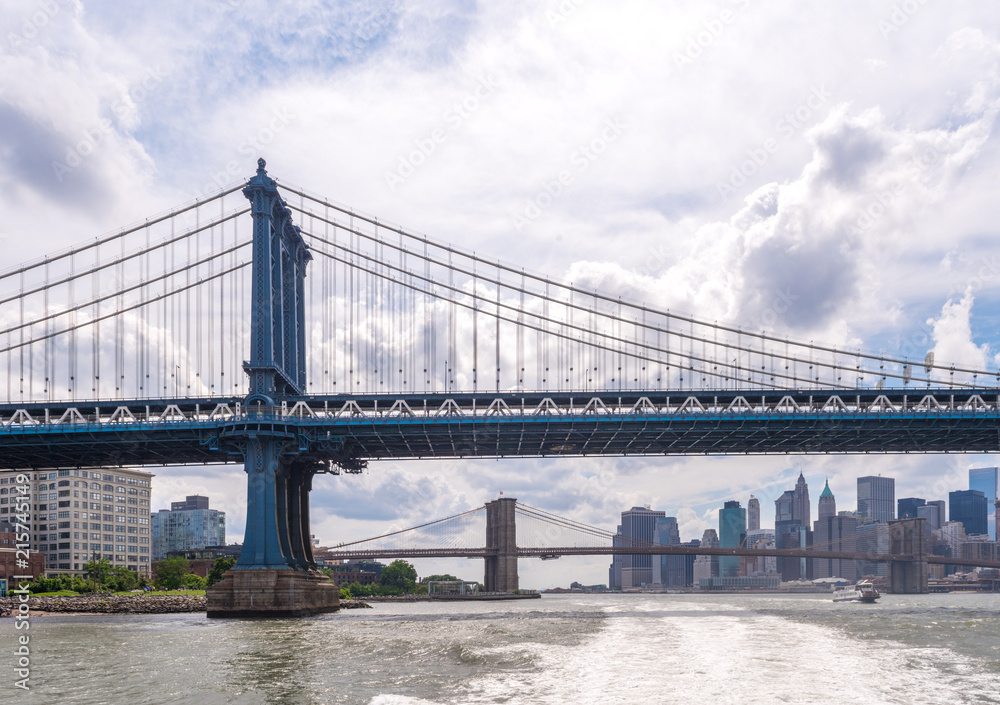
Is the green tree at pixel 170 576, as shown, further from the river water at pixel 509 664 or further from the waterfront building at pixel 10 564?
the river water at pixel 509 664

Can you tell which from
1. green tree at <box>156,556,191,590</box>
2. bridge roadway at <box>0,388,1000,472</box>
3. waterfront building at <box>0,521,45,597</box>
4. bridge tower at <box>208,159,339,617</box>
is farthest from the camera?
green tree at <box>156,556,191,590</box>

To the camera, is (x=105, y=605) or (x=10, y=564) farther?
(x=10, y=564)

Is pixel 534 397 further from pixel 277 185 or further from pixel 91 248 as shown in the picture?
pixel 91 248

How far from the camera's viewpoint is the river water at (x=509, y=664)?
32.3m

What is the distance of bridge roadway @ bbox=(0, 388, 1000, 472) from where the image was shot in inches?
3317

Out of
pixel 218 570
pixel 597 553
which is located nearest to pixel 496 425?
pixel 218 570

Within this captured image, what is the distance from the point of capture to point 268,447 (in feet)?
259

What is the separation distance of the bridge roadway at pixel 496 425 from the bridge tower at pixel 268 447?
92cm

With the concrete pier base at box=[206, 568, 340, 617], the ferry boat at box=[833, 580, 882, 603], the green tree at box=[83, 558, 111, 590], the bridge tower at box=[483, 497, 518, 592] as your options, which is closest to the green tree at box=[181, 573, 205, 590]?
the green tree at box=[83, 558, 111, 590]

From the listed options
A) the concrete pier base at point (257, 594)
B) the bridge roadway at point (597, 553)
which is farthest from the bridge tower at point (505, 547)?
the concrete pier base at point (257, 594)

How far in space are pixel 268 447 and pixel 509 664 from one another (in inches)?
1706

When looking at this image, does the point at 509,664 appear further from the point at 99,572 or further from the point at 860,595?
the point at 860,595

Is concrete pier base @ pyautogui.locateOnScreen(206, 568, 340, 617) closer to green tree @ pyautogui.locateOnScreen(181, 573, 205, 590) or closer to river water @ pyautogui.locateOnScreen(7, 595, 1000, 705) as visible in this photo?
river water @ pyautogui.locateOnScreen(7, 595, 1000, 705)

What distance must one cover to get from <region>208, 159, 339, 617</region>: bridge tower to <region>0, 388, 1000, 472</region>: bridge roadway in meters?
0.92
